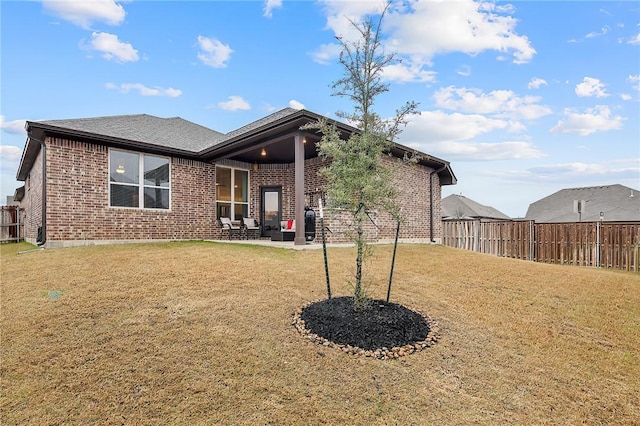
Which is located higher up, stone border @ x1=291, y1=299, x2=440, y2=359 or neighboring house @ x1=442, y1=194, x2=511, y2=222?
neighboring house @ x1=442, y1=194, x2=511, y2=222

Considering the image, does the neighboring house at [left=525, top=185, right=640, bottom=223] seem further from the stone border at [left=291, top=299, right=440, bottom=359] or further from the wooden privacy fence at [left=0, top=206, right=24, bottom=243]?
the wooden privacy fence at [left=0, top=206, right=24, bottom=243]

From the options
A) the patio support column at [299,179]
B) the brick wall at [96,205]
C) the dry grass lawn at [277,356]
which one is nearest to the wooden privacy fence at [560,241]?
the dry grass lawn at [277,356]

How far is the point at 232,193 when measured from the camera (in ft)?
41.5

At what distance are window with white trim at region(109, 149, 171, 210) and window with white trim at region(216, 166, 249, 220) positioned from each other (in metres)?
2.01

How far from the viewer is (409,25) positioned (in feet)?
26.6

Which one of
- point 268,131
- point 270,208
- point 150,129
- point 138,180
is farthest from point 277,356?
point 150,129

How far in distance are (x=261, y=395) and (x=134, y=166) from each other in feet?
32.8

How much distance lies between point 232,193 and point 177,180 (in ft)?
7.46

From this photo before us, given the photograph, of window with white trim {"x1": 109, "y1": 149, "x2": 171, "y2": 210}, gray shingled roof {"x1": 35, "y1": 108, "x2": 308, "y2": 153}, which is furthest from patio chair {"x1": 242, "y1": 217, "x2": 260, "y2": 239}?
gray shingled roof {"x1": 35, "y1": 108, "x2": 308, "y2": 153}

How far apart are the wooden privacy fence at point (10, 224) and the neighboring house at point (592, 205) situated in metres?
31.1

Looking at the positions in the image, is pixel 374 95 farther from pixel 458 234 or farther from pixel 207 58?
pixel 458 234

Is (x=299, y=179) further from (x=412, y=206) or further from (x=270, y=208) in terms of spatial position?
(x=412, y=206)

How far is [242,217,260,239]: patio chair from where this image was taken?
1237 centimetres

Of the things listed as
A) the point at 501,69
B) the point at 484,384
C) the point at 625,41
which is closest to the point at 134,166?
the point at 484,384
